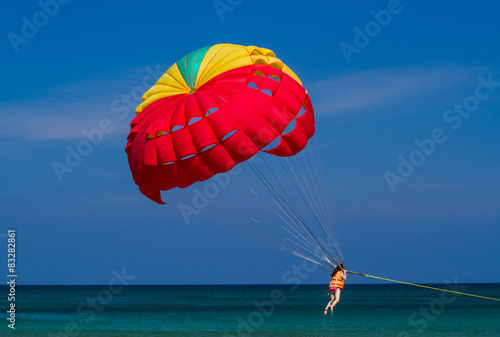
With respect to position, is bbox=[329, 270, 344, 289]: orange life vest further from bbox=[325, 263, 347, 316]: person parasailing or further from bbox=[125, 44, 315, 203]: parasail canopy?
A: bbox=[125, 44, 315, 203]: parasail canopy

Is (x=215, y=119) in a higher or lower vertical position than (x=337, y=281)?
higher

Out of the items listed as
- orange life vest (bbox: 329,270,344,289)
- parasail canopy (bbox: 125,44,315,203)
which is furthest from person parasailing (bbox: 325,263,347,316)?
parasail canopy (bbox: 125,44,315,203)

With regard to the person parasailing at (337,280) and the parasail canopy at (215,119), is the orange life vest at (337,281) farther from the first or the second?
the parasail canopy at (215,119)

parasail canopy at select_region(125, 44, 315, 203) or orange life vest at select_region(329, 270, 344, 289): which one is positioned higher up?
parasail canopy at select_region(125, 44, 315, 203)

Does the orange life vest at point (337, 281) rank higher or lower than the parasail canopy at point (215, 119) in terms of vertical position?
lower

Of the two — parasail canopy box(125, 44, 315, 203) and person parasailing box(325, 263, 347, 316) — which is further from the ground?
parasail canopy box(125, 44, 315, 203)

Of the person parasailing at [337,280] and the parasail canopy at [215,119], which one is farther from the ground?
the parasail canopy at [215,119]

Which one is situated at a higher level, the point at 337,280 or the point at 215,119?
the point at 215,119

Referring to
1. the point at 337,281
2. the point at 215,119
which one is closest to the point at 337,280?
the point at 337,281

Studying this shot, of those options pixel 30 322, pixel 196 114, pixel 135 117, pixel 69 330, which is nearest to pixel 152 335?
pixel 69 330

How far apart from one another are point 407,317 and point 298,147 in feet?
75.3

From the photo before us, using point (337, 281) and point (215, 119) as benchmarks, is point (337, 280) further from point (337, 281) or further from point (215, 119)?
point (215, 119)

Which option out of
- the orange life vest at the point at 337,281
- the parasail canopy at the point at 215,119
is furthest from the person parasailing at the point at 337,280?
the parasail canopy at the point at 215,119

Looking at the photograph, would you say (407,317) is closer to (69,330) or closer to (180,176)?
(69,330)
